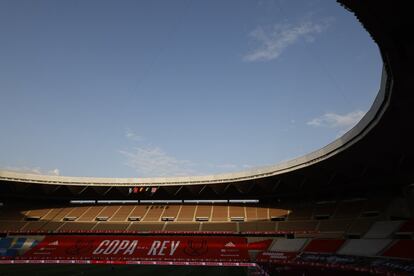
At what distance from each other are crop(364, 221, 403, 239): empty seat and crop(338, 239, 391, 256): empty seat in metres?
1.34

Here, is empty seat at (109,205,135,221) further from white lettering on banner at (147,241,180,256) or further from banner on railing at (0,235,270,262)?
white lettering on banner at (147,241,180,256)

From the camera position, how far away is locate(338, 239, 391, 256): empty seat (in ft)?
100

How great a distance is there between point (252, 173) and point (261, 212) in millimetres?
8835

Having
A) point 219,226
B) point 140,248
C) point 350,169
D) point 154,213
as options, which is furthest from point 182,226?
point 350,169

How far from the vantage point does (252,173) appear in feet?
152

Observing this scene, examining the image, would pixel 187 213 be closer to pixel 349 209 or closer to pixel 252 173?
pixel 252 173

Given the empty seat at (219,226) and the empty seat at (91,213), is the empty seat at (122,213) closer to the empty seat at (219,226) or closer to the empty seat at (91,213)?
the empty seat at (91,213)

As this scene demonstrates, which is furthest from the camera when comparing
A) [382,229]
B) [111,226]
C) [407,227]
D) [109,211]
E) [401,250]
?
[109,211]

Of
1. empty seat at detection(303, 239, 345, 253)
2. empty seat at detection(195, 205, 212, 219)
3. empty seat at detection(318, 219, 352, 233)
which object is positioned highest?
empty seat at detection(195, 205, 212, 219)

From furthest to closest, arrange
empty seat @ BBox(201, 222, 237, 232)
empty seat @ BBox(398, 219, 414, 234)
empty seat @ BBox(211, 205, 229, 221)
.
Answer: empty seat @ BBox(211, 205, 229, 221) < empty seat @ BBox(201, 222, 237, 232) < empty seat @ BBox(398, 219, 414, 234)

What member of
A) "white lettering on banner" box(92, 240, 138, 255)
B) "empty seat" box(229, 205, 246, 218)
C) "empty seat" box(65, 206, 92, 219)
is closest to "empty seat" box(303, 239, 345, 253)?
"empty seat" box(229, 205, 246, 218)

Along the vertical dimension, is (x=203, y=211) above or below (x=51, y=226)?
above

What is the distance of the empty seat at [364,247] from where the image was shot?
3055 centimetres

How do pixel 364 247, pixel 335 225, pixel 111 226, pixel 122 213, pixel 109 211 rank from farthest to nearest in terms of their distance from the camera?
pixel 109 211, pixel 122 213, pixel 111 226, pixel 335 225, pixel 364 247
